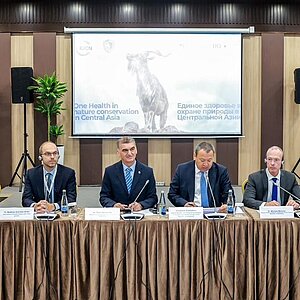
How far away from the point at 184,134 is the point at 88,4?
2.37 m

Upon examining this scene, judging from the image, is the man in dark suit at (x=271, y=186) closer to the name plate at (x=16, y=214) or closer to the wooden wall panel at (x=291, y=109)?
the name plate at (x=16, y=214)

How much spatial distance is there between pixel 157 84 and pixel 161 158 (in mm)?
1108

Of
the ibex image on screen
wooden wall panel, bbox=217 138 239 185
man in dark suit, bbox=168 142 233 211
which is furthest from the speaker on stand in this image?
man in dark suit, bbox=168 142 233 211

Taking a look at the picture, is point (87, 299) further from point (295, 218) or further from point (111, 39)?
point (111, 39)

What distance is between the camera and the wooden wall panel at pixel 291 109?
25.6 ft

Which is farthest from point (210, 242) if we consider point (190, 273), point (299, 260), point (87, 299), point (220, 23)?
point (220, 23)

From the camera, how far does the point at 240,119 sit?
7777 millimetres

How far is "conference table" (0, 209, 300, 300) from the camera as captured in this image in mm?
3133

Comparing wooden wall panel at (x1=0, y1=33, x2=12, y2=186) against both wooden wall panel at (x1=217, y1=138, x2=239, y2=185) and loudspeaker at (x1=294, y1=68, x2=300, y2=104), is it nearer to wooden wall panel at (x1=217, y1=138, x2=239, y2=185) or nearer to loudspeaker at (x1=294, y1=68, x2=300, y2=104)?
wooden wall panel at (x1=217, y1=138, x2=239, y2=185)

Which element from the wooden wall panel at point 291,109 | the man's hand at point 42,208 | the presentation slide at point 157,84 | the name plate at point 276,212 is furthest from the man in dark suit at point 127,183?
the wooden wall panel at point 291,109

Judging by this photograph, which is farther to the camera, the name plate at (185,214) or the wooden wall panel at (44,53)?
the wooden wall panel at (44,53)

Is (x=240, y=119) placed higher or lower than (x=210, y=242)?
higher

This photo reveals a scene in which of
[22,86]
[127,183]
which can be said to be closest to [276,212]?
[127,183]

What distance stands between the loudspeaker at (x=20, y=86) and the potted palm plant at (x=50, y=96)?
84mm
